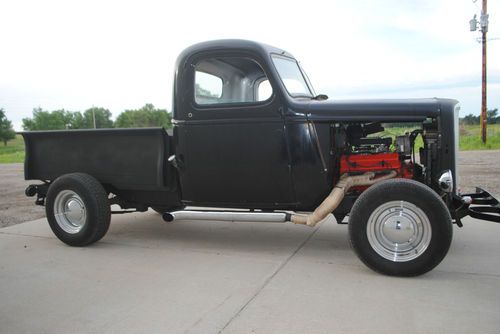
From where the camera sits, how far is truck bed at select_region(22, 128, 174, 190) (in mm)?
4718

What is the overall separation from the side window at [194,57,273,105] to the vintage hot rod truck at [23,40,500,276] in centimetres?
1

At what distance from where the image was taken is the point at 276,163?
13.9ft

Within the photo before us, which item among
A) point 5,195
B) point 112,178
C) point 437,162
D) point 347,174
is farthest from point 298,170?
point 5,195

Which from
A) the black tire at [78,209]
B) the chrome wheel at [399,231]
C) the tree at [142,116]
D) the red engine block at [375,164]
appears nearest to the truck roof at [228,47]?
the red engine block at [375,164]

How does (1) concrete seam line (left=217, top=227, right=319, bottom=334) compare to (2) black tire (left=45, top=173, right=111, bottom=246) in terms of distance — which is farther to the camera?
(2) black tire (left=45, top=173, right=111, bottom=246)

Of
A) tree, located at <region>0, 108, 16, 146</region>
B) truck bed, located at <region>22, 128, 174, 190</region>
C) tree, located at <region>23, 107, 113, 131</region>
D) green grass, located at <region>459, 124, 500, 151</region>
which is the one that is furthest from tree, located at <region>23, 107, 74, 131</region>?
truck bed, located at <region>22, 128, 174, 190</region>

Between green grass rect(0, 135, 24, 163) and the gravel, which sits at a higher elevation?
the gravel

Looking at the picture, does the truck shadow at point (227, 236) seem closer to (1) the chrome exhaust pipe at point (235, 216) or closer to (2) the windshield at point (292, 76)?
(1) the chrome exhaust pipe at point (235, 216)

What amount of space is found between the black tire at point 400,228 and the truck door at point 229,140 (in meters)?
0.84

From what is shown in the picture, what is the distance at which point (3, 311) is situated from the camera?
3.24 m

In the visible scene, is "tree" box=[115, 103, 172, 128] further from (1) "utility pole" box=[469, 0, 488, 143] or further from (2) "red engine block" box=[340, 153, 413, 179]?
(2) "red engine block" box=[340, 153, 413, 179]

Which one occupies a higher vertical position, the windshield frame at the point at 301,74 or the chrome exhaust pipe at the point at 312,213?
the windshield frame at the point at 301,74

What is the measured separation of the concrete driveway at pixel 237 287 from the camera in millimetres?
2945

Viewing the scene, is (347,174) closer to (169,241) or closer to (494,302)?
(494,302)
